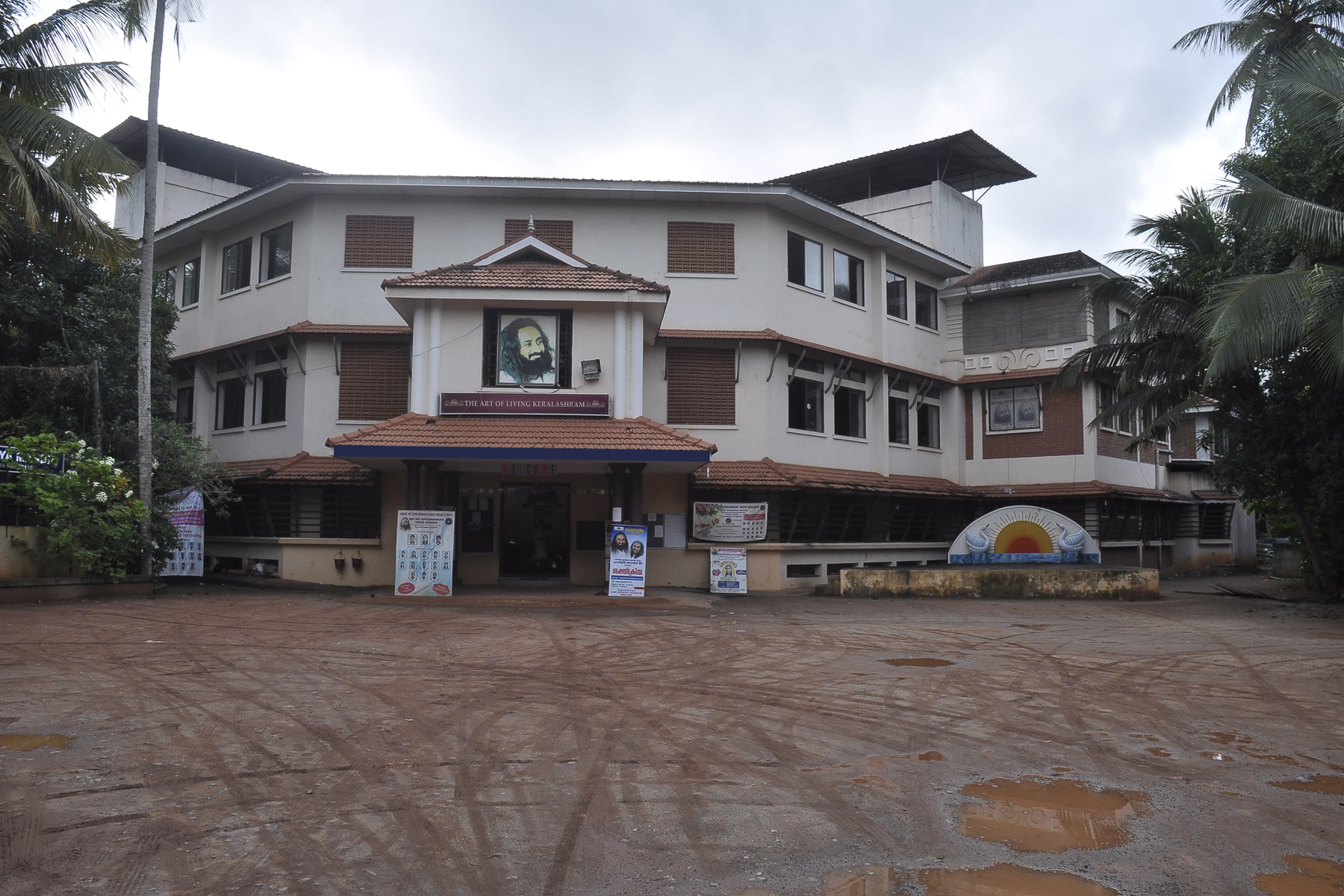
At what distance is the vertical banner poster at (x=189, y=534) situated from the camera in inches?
774

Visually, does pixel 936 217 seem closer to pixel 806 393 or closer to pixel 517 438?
pixel 806 393

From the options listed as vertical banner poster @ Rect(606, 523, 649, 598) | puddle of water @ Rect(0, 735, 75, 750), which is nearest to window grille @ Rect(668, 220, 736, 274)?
vertical banner poster @ Rect(606, 523, 649, 598)

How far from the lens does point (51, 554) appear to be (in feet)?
51.3

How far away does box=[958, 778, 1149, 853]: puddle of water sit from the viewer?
4.82 meters

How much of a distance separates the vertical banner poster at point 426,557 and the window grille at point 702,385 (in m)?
6.79

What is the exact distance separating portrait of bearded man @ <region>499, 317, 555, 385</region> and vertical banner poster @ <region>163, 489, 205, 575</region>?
739 centimetres

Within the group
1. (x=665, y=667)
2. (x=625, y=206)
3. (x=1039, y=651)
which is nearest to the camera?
(x=665, y=667)

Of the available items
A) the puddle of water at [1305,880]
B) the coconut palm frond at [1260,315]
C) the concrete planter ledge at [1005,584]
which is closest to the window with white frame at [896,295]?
the concrete planter ledge at [1005,584]

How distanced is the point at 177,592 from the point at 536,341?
28.2 feet

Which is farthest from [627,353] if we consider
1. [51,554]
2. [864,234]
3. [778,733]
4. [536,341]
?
[778,733]

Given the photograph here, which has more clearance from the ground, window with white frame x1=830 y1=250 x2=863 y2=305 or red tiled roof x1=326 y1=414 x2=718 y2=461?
window with white frame x1=830 y1=250 x2=863 y2=305

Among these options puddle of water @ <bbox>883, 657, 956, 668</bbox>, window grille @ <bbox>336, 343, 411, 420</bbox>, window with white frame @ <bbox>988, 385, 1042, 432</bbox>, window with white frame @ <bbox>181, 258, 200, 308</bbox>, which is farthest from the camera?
window with white frame @ <bbox>988, 385, 1042, 432</bbox>

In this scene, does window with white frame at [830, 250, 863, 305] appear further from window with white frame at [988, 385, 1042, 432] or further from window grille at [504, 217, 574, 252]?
window grille at [504, 217, 574, 252]

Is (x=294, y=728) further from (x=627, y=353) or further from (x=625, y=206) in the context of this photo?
(x=625, y=206)
